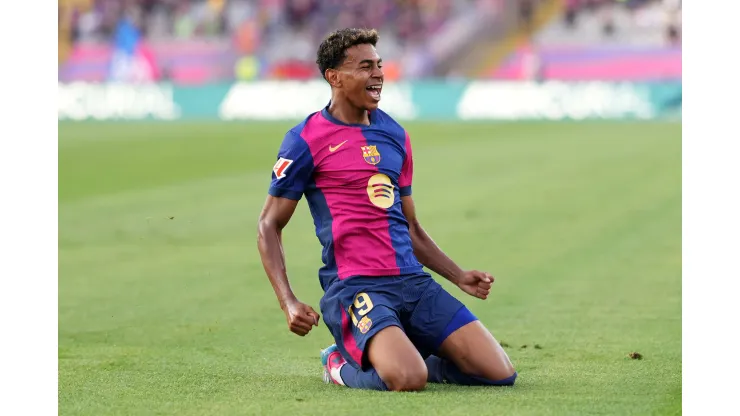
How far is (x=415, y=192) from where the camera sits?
18.0 metres

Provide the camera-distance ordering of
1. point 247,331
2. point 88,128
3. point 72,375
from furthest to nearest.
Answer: point 88,128 < point 247,331 < point 72,375

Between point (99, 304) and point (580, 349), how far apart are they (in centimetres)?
380

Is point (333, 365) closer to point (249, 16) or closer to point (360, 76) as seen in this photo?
point (360, 76)

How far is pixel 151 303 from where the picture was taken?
9.30m

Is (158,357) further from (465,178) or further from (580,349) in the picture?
(465,178)

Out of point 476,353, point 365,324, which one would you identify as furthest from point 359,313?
point 476,353

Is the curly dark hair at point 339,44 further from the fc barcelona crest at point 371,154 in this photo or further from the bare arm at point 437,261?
the bare arm at point 437,261

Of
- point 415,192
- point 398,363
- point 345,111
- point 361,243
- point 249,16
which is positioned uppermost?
point 249,16

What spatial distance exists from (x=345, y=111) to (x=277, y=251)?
2.69 feet

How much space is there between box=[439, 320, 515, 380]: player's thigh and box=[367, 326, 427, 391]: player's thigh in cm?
27

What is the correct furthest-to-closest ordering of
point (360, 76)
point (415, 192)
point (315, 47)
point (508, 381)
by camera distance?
point (315, 47) < point (415, 192) < point (360, 76) < point (508, 381)

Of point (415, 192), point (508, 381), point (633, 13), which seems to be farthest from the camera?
point (633, 13)
